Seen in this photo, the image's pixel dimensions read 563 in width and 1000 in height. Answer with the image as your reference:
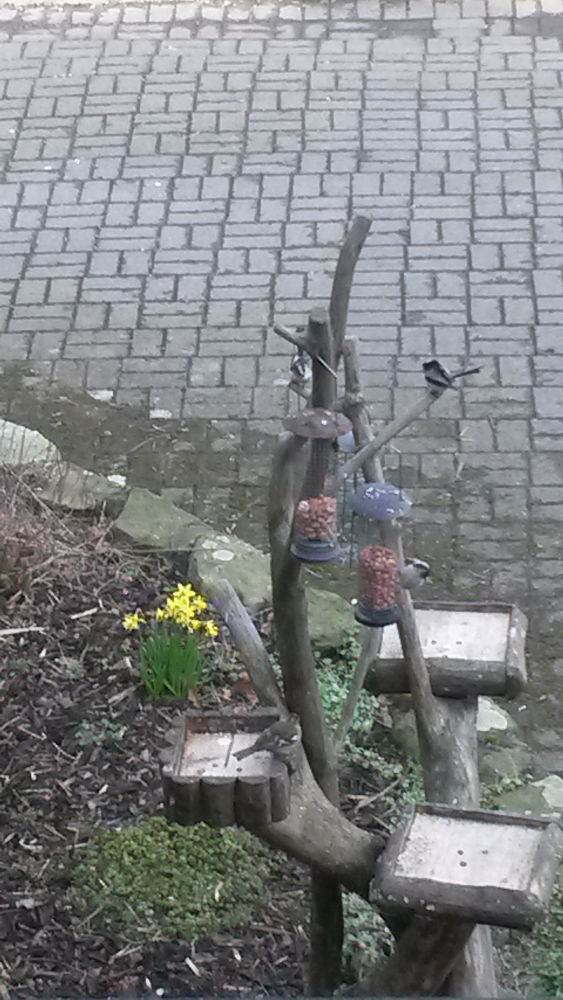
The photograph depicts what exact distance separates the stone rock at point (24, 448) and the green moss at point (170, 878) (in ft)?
7.52

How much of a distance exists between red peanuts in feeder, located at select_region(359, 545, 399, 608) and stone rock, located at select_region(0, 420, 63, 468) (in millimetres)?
3120

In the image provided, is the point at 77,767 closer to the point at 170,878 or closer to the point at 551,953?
the point at 170,878

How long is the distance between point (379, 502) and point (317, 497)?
171mm

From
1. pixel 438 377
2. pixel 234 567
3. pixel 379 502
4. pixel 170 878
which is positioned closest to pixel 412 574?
pixel 379 502

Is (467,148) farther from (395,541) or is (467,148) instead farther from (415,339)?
(395,541)

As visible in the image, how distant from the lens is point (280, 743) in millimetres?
3311

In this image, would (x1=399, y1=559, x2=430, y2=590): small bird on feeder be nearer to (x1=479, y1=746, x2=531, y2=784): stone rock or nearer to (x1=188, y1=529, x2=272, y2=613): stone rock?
(x1=479, y1=746, x2=531, y2=784): stone rock

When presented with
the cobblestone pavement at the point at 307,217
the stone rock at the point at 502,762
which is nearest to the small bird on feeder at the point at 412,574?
the stone rock at the point at 502,762

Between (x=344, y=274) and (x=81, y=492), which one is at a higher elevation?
(x=344, y=274)

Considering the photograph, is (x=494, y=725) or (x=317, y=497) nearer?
(x=317, y=497)

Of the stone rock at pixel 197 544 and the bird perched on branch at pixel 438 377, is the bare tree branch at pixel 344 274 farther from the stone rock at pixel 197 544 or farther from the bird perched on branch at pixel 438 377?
the stone rock at pixel 197 544

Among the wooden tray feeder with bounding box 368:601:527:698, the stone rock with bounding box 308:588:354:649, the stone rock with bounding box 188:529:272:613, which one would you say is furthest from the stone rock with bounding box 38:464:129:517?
the wooden tray feeder with bounding box 368:601:527:698

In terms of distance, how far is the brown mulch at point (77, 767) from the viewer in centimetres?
414

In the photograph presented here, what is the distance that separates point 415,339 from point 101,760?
12.1ft
